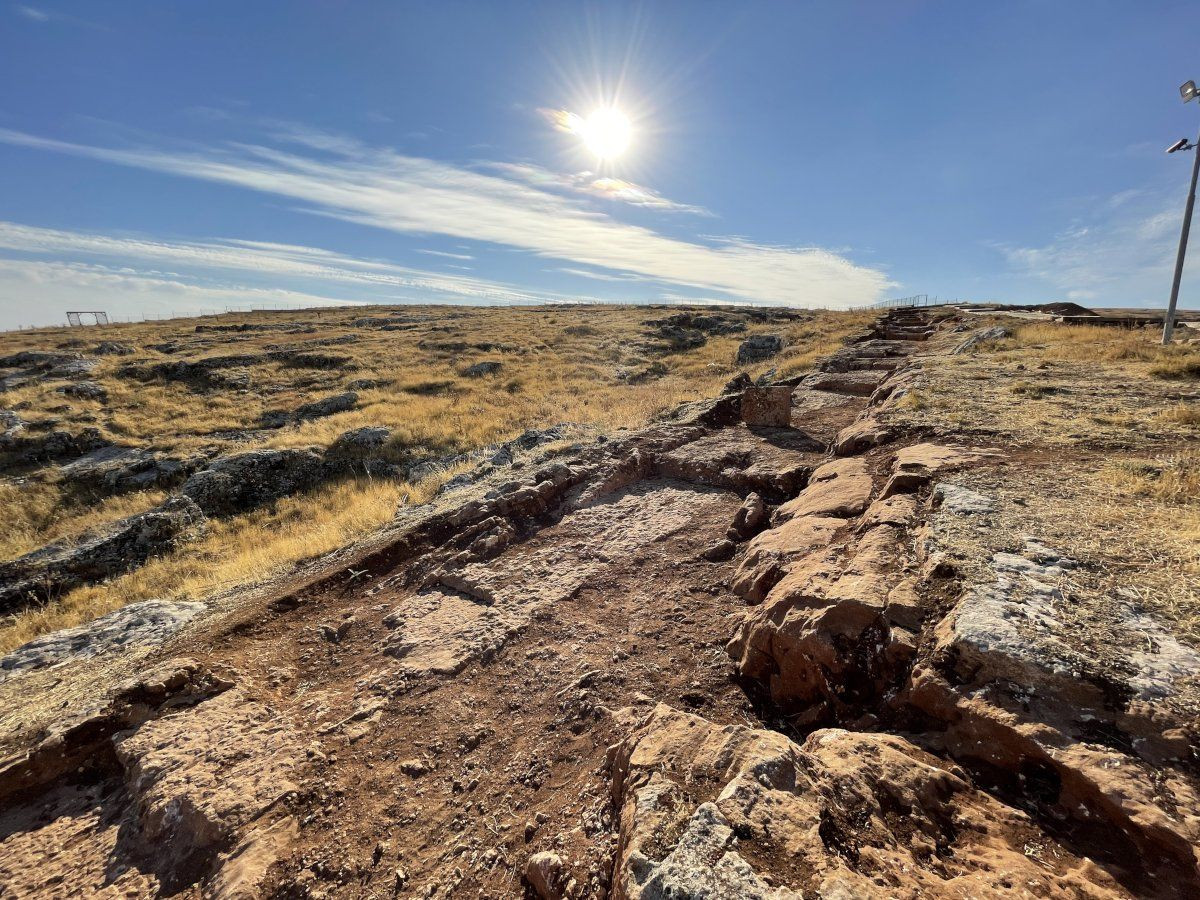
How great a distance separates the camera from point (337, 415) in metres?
21.1

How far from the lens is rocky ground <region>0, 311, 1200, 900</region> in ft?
7.06

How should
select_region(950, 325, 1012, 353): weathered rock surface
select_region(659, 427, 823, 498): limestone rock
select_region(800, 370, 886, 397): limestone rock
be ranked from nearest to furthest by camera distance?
select_region(659, 427, 823, 498): limestone rock → select_region(800, 370, 886, 397): limestone rock → select_region(950, 325, 1012, 353): weathered rock surface

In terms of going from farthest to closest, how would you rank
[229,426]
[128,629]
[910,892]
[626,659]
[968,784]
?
[229,426], [128,629], [626,659], [968,784], [910,892]

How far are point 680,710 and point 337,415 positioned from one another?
21.4m

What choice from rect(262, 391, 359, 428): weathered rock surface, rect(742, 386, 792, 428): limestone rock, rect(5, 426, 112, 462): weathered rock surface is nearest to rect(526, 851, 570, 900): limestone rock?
rect(742, 386, 792, 428): limestone rock

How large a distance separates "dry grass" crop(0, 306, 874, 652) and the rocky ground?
3086mm

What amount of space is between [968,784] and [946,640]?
750 millimetres

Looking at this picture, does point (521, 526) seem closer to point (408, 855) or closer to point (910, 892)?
point (408, 855)

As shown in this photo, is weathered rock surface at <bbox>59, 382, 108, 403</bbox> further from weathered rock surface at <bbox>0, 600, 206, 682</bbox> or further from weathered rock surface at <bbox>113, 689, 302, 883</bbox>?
weathered rock surface at <bbox>113, 689, 302, 883</bbox>

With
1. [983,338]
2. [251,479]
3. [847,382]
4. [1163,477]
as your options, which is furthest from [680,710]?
[983,338]

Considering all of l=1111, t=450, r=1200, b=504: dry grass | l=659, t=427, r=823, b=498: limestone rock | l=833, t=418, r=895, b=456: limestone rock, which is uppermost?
l=1111, t=450, r=1200, b=504: dry grass

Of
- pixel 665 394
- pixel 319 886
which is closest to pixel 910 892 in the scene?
pixel 319 886

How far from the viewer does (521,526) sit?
750 centimetres

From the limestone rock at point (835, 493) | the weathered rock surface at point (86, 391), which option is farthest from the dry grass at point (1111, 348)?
the weathered rock surface at point (86, 391)
